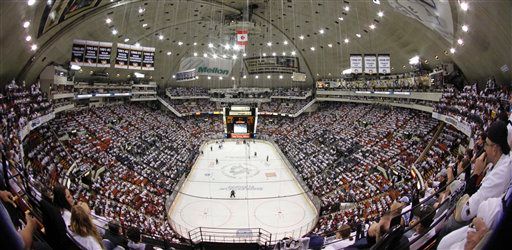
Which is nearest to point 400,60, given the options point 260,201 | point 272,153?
point 272,153

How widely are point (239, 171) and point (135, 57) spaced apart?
41.6 ft

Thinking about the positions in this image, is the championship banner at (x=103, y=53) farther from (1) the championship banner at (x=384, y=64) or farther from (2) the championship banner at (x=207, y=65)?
(1) the championship banner at (x=384, y=64)

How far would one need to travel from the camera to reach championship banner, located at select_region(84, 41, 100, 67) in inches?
587

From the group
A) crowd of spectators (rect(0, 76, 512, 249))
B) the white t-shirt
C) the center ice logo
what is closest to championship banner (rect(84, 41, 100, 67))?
crowd of spectators (rect(0, 76, 512, 249))

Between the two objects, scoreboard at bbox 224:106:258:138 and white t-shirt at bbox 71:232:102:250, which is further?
scoreboard at bbox 224:106:258:138

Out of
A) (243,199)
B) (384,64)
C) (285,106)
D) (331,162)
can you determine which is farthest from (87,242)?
(285,106)

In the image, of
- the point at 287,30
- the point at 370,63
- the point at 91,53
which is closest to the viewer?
the point at 91,53

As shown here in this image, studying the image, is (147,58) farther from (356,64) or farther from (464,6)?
(464,6)

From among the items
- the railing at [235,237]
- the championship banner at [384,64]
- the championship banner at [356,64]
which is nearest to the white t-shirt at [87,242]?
the railing at [235,237]

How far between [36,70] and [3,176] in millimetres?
22416

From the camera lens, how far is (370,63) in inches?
699

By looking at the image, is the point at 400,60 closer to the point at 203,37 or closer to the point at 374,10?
the point at 374,10

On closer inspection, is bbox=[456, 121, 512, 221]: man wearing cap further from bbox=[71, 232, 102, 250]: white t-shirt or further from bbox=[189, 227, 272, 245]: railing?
bbox=[189, 227, 272, 245]: railing

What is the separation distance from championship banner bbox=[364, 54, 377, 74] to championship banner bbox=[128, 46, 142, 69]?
14.0 metres
